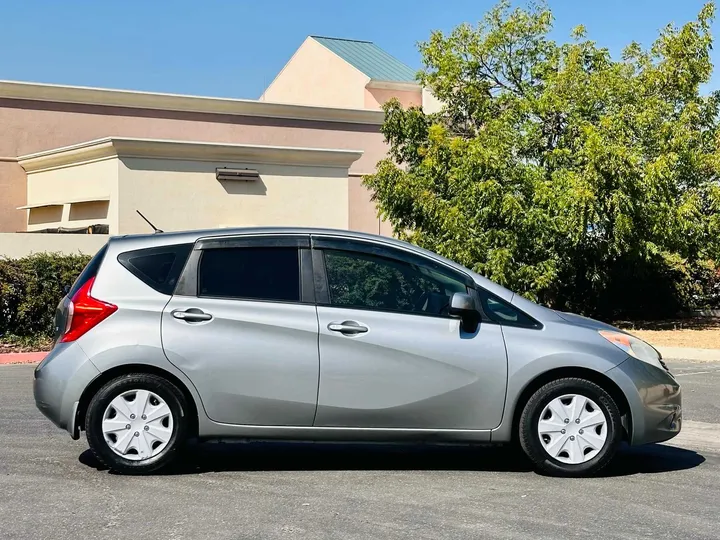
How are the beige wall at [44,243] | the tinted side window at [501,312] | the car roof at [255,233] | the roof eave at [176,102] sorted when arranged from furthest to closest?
the roof eave at [176,102]
the beige wall at [44,243]
the car roof at [255,233]
the tinted side window at [501,312]

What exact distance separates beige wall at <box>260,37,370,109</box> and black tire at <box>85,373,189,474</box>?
2899 centimetres

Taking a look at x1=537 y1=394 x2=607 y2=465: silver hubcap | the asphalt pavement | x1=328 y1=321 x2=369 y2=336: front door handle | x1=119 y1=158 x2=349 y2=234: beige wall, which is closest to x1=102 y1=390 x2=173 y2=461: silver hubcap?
the asphalt pavement

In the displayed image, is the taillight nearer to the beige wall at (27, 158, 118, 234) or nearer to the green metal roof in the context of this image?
the beige wall at (27, 158, 118, 234)

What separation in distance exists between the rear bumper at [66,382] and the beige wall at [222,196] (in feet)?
55.3

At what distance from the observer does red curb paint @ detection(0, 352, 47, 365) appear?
1559cm

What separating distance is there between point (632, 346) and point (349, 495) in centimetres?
238

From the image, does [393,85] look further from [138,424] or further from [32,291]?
[138,424]

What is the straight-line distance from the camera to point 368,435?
6.72 metres

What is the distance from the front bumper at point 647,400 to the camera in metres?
6.78

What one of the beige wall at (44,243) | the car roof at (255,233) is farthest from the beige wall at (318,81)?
the car roof at (255,233)

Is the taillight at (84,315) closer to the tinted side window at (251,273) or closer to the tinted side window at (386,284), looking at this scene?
the tinted side window at (251,273)

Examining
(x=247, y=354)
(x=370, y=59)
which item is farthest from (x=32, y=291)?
(x=370, y=59)

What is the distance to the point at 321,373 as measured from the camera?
669 centimetres

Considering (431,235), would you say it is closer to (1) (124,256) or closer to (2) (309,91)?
(1) (124,256)
